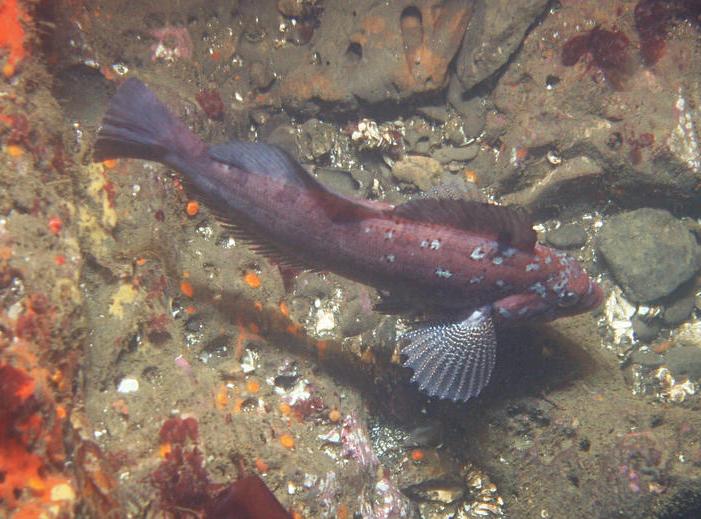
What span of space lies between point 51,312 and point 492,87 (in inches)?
219

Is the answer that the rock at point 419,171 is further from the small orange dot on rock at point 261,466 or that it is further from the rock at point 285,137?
the small orange dot on rock at point 261,466

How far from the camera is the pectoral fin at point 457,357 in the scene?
4.17 metres

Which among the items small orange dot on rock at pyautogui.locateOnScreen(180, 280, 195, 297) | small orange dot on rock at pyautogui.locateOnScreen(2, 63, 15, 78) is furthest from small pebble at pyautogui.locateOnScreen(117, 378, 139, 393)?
small orange dot on rock at pyautogui.locateOnScreen(2, 63, 15, 78)

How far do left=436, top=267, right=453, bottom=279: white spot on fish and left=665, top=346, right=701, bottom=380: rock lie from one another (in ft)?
13.0

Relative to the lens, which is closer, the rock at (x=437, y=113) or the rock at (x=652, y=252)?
the rock at (x=652, y=252)

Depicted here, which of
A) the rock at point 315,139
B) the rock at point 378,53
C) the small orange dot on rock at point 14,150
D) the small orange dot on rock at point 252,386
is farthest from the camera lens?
the rock at point 315,139

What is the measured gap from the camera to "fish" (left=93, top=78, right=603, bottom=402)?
11.7 ft

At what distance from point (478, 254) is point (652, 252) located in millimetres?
3528

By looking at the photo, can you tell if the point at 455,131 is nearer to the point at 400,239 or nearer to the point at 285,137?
the point at 285,137

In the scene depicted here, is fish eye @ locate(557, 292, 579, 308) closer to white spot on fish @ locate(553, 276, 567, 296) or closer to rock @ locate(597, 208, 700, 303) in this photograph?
white spot on fish @ locate(553, 276, 567, 296)

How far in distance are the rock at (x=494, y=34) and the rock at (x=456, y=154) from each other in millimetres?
781

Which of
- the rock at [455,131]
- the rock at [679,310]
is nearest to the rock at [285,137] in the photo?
the rock at [455,131]

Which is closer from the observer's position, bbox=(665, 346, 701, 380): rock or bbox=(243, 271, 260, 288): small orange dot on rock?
bbox=(243, 271, 260, 288): small orange dot on rock

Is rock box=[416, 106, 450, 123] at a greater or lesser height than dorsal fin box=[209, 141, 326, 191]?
greater
